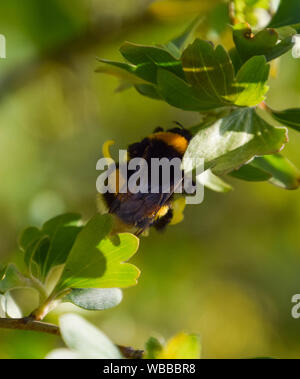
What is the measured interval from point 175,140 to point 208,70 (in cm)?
12

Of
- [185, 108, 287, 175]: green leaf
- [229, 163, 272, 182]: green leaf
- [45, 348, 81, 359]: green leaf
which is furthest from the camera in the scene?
[229, 163, 272, 182]: green leaf

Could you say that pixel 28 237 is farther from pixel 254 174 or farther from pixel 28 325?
pixel 254 174

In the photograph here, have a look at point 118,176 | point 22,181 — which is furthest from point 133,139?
point 118,176

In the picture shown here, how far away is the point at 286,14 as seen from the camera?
0.86m

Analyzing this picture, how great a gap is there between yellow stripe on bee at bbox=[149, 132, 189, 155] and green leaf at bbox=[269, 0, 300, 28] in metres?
0.22

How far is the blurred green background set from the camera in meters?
1.87

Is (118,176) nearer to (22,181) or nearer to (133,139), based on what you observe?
(22,181)

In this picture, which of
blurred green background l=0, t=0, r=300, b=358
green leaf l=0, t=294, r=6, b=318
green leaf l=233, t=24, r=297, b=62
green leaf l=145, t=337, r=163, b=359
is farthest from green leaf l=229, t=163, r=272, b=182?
blurred green background l=0, t=0, r=300, b=358

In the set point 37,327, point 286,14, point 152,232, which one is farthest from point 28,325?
point 152,232

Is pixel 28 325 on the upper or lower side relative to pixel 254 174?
lower

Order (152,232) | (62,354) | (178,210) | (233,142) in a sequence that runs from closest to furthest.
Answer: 1. (62,354)
2. (233,142)
3. (178,210)
4. (152,232)

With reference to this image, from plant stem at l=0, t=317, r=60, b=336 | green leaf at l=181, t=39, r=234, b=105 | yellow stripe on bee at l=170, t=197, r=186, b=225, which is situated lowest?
A: plant stem at l=0, t=317, r=60, b=336

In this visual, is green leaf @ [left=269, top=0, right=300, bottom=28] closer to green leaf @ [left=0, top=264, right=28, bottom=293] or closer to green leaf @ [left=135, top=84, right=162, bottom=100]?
green leaf @ [left=135, top=84, right=162, bottom=100]

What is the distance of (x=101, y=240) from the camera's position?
0.74 metres
